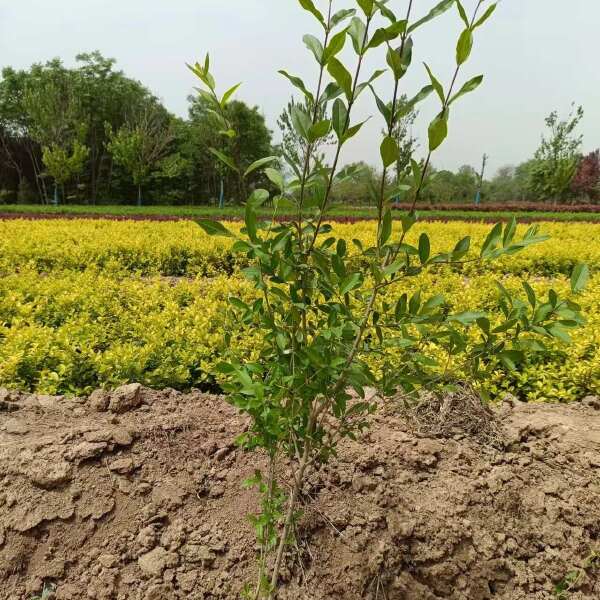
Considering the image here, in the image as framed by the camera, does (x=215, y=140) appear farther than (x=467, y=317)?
Yes

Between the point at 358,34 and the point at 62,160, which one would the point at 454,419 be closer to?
the point at 358,34

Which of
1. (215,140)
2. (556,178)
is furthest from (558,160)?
(215,140)

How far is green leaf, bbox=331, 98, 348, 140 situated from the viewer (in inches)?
39.8

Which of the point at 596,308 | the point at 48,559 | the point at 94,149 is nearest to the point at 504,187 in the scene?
the point at 94,149

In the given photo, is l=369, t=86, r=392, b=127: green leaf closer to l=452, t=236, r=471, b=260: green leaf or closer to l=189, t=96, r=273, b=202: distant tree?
l=452, t=236, r=471, b=260: green leaf

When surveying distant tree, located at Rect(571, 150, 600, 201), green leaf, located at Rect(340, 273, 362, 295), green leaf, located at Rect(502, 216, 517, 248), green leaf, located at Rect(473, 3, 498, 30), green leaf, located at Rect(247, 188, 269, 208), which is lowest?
green leaf, located at Rect(340, 273, 362, 295)

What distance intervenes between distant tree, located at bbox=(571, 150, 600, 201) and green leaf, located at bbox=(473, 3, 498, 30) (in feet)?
125

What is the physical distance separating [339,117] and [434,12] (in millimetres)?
265

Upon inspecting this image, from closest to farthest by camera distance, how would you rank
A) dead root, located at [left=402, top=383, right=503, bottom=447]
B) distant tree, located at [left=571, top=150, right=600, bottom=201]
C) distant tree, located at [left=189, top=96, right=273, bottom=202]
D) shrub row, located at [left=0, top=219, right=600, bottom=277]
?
dead root, located at [left=402, top=383, right=503, bottom=447] → shrub row, located at [left=0, top=219, right=600, bottom=277] → distant tree, located at [left=189, top=96, right=273, bottom=202] → distant tree, located at [left=571, top=150, right=600, bottom=201]

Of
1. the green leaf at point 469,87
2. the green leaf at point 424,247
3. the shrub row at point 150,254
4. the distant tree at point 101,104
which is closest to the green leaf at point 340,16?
the green leaf at point 469,87

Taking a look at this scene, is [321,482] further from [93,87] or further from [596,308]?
[93,87]

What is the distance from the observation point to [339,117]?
1.02 metres

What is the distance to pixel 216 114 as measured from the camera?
121 cm

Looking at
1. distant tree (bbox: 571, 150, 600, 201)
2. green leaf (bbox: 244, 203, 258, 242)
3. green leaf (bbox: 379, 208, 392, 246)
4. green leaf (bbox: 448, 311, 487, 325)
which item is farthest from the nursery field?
distant tree (bbox: 571, 150, 600, 201)
